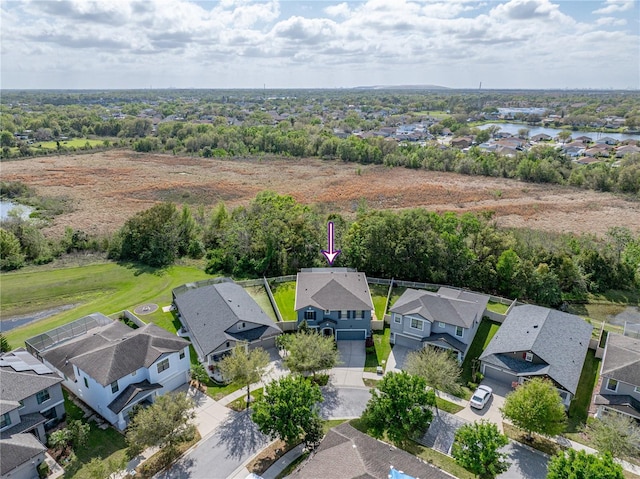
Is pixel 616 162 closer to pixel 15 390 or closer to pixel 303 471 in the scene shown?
pixel 303 471

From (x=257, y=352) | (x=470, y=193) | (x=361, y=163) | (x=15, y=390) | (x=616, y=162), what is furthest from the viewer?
(x=361, y=163)

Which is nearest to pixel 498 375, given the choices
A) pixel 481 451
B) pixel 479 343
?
pixel 479 343

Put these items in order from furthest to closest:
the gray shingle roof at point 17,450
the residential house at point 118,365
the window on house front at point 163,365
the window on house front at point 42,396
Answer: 1. the window on house front at point 163,365
2. the residential house at point 118,365
3. the window on house front at point 42,396
4. the gray shingle roof at point 17,450

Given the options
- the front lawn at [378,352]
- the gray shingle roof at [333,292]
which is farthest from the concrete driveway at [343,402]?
the gray shingle roof at [333,292]

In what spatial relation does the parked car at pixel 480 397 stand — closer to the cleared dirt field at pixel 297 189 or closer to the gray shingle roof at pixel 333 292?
the gray shingle roof at pixel 333 292

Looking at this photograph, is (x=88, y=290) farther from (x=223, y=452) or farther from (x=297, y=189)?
(x=297, y=189)

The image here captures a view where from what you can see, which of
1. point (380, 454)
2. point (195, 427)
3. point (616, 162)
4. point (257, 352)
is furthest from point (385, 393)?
point (616, 162)
